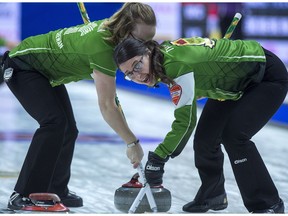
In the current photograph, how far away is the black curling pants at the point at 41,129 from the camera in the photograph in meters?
4.85

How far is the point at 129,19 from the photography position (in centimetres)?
457

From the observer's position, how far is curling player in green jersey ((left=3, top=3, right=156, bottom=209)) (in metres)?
4.62

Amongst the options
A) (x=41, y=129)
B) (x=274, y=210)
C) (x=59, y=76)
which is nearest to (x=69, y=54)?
(x=59, y=76)

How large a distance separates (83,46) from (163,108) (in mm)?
7298

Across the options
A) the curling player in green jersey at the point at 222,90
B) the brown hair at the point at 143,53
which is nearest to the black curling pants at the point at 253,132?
the curling player in green jersey at the point at 222,90

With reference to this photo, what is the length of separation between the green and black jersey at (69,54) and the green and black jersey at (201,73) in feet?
1.18

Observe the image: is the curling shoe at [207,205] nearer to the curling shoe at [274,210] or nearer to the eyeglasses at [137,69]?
the curling shoe at [274,210]

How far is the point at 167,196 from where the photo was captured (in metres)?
A: 4.84

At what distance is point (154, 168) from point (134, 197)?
42 cm

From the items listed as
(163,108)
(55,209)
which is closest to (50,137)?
(55,209)

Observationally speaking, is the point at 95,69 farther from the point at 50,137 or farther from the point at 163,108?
the point at 163,108

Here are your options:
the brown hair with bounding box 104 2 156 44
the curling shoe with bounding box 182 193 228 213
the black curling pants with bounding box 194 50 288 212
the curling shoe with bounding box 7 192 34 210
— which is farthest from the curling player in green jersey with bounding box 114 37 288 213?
the curling shoe with bounding box 7 192 34 210

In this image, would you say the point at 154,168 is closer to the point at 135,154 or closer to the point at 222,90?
the point at 135,154

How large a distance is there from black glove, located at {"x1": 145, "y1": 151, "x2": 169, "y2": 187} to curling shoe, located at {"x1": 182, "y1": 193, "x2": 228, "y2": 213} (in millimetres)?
740
